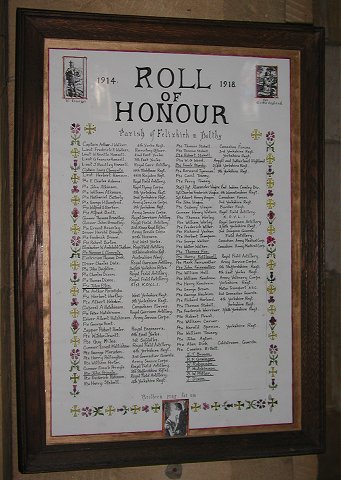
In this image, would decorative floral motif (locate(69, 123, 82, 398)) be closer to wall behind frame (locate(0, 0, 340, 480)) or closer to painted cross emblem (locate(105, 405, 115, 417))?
painted cross emblem (locate(105, 405, 115, 417))

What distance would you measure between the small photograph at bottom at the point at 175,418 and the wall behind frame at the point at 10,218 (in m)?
0.11

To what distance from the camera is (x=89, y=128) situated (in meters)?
1.22

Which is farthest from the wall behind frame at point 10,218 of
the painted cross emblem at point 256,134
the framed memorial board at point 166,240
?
the painted cross emblem at point 256,134

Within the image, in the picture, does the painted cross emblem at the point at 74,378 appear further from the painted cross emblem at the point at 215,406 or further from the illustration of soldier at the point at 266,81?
the illustration of soldier at the point at 266,81

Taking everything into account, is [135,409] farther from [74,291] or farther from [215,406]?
[74,291]

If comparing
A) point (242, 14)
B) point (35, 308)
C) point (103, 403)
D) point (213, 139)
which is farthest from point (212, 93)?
point (103, 403)

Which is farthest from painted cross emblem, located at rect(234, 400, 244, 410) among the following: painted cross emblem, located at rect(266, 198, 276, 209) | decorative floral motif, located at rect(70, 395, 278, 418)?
painted cross emblem, located at rect(266, 198, 276, 209)

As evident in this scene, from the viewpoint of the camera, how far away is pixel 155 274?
124 cm

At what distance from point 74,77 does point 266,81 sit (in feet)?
1.69

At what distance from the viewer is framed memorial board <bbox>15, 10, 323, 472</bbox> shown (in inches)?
47.6

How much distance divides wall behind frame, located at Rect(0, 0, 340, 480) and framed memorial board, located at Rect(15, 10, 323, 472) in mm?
40

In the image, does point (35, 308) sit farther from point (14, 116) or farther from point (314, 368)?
point (314, 368)

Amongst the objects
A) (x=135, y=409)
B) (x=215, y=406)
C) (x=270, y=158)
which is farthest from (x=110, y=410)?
(x=270, y=158)

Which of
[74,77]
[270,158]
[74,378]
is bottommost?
[74,378]
